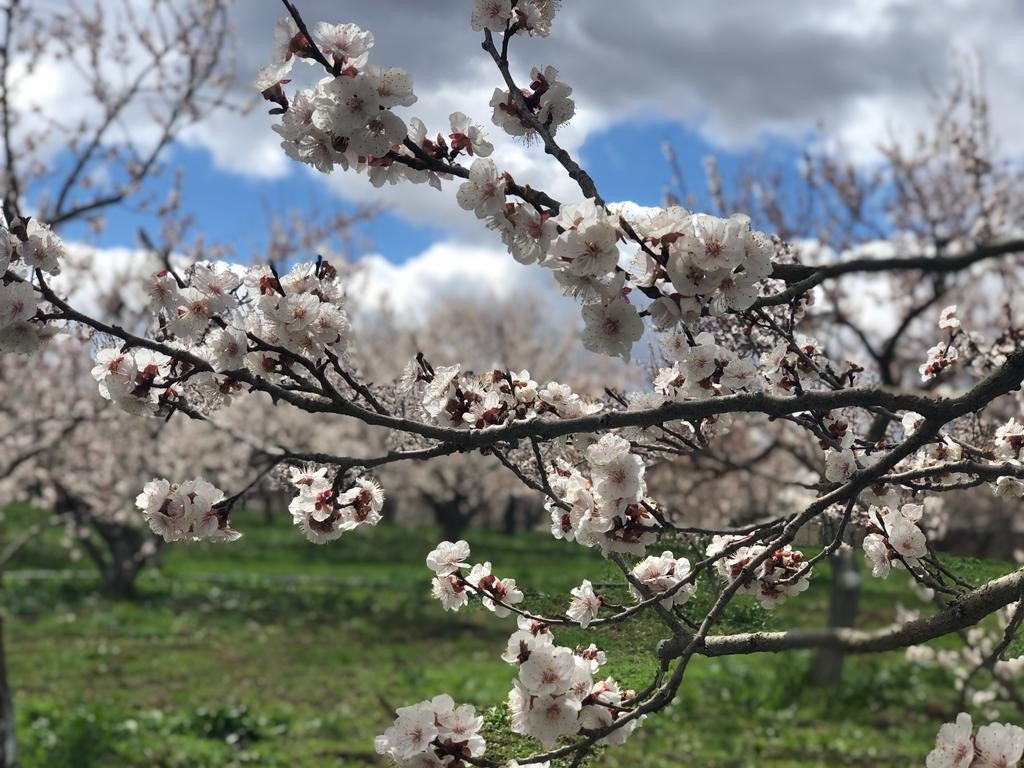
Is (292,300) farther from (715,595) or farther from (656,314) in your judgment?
(715,595)

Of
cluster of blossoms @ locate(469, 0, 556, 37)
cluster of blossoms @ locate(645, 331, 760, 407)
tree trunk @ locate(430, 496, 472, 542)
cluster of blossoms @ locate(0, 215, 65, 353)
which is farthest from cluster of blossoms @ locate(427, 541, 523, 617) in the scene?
tree trunk @ locate(430, 496, 472, 542)

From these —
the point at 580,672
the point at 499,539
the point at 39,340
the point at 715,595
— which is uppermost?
the point at 499,539

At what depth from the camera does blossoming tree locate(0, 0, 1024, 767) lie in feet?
6.42

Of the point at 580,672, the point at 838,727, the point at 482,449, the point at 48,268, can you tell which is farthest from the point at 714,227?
the point at 838,727

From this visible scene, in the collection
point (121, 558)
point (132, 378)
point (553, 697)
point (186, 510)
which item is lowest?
point (553, 697)

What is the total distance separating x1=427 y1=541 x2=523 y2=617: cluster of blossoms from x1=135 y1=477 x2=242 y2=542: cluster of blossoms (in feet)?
1.69

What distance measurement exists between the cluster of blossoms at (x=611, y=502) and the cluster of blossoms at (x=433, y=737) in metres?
0.46

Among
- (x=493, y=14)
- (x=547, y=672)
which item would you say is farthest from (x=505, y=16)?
(x=547, y=672)

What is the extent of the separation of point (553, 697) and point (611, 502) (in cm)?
43

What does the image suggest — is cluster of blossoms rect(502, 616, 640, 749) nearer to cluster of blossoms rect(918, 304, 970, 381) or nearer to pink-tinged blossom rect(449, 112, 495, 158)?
pink-tinged blossom rect(449, 112, 495, 158)

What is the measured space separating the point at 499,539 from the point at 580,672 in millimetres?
32925

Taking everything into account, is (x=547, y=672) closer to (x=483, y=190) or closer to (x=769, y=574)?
(x=769, y=574)

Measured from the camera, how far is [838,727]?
373 inches

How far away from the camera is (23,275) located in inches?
92.0
